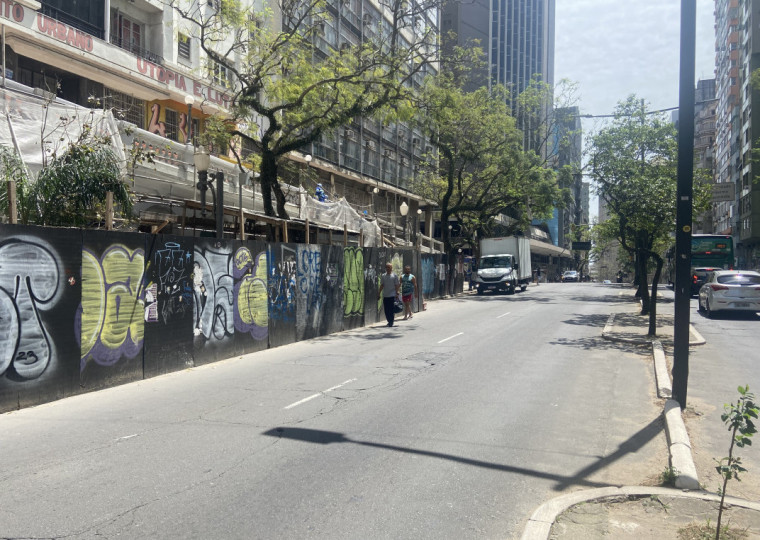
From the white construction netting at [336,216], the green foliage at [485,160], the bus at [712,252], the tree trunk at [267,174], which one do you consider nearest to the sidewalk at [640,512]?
the tree trunk at [267,174]

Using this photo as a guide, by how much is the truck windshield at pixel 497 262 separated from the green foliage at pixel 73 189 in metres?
27.8

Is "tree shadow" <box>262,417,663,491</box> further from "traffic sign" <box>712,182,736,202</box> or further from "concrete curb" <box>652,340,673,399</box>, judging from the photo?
"traffic sign" <box>712,182,736,202</box>

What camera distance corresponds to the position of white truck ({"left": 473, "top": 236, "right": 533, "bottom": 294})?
34812 mm

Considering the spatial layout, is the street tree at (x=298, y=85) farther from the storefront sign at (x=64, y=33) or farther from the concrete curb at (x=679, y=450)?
the concrete curb at (x=679, y=450)

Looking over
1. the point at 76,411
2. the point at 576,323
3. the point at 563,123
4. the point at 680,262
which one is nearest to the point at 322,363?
the point at 76,411

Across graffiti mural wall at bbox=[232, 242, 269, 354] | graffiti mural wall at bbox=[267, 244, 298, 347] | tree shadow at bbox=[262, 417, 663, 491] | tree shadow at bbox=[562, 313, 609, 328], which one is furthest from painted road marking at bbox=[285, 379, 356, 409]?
tree shadow at bbox=[562, 313, 609, 328]

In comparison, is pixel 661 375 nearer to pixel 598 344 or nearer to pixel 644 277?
pixel 598 344

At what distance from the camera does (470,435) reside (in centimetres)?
627

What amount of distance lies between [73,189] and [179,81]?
13383 millimetres

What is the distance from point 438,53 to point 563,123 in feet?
60.9

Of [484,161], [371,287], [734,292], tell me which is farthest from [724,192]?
[371,287]

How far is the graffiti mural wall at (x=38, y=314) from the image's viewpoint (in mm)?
7102

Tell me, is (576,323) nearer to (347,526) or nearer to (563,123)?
(347,526)

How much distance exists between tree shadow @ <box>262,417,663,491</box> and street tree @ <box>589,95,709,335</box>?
8371mm
